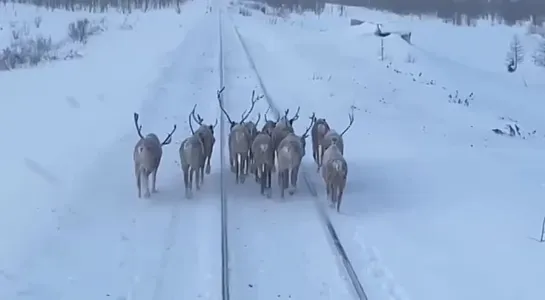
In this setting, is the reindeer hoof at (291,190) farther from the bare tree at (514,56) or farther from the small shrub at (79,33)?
the bare tree at (514,56)

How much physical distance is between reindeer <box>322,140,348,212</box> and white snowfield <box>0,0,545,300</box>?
Result: 230 mm

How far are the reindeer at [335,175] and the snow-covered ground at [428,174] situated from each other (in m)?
0.28

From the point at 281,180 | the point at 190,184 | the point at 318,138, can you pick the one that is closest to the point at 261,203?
the point at 281,180

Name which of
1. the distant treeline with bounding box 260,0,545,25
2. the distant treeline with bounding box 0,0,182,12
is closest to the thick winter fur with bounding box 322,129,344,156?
the distant treeline with bounding box 0,0,182,12

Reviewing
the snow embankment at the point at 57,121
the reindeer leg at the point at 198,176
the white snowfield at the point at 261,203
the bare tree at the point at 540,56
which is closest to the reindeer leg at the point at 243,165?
the white snowfield at the point at 261,203

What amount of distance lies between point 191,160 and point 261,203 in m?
1.26

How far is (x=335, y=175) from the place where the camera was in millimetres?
12898

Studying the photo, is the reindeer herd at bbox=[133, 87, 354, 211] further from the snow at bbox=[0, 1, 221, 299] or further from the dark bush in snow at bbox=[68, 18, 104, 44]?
the dark bush in snow at bbox=[68, 18, 104, 44]

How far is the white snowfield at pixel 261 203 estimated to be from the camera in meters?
10.2

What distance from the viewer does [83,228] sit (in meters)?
12.0

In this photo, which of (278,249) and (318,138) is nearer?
(278,249)

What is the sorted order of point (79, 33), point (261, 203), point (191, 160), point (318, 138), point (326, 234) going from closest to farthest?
point (326, 234)
point (261, 203)
point (191, 160)
point (318, 138)
point (79, 33)

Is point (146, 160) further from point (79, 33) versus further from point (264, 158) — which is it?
point (79, 33)

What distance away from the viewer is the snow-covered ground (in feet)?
34.9
